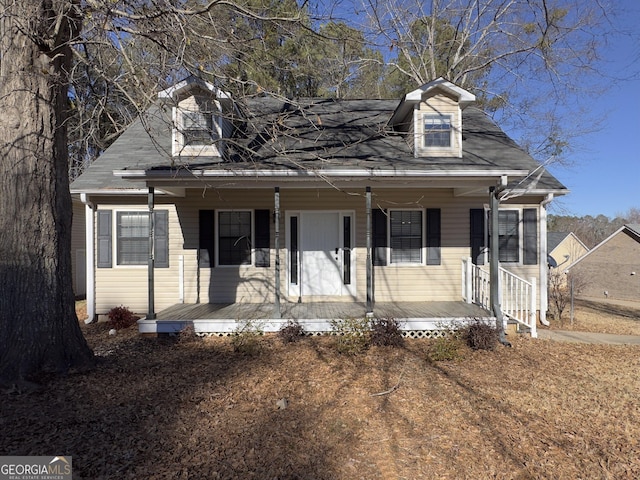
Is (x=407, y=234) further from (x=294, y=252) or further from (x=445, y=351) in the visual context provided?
(x=445, y=351)

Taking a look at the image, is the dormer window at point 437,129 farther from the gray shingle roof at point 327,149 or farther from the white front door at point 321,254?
the white front door at point 321,254

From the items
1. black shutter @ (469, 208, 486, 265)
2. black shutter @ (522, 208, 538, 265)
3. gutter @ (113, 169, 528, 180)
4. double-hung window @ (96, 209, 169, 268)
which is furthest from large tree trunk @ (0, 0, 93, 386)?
black shutter @ (522, 208, 538, 265)

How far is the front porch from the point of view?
21.1 feet

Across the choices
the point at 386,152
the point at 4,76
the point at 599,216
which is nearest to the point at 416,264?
the point at 386,152

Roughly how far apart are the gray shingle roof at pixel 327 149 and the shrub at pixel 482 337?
2692 mm

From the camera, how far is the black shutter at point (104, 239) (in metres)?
8.19

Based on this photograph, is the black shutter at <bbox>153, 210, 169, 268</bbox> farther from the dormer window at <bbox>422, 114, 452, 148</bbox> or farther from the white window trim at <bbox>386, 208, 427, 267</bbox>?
the dormer window at <bbox>422, 114, 452, 148</bbox>

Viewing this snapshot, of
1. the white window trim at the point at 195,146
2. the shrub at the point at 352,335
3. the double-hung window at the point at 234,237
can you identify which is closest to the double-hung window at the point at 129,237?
the double-hung window at the point at 234,237

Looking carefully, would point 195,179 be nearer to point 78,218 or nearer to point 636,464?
point 636,464

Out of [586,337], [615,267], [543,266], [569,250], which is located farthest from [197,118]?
[569,250]

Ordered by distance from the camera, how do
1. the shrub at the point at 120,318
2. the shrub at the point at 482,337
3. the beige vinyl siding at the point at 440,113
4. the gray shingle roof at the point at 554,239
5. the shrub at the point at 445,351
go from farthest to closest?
1. the gray shingle roof at the point at 554,239
2. the shrub at the point at 120,318
3. the beige vinyl siding at the point at 440,113
4. the shrub at the point at 482,337
5. the shrub at the point at 445,351

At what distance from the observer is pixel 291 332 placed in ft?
20.3

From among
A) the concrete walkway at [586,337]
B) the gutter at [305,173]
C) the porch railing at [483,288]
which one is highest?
the gutter at [305,173]

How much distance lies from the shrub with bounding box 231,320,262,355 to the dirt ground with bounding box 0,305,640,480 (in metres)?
0.05
